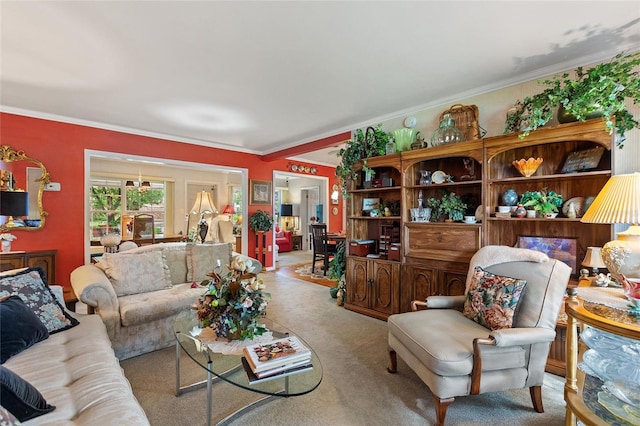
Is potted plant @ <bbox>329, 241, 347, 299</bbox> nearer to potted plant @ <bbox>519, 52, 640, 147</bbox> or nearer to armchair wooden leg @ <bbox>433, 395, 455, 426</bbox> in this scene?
armchair wooden leg @ <bbox>433, 395, 455, 426</bbox>

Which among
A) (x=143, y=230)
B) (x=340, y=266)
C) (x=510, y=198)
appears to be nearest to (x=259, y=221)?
(x=340, y=266)

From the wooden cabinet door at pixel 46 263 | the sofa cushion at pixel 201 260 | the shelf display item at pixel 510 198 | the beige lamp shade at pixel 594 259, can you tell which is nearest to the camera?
the beige lamp shade at pixel 594 259

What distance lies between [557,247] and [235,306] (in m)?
2.69

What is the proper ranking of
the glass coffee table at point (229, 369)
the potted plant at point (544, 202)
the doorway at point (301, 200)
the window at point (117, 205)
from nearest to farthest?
the glass coffee table at point (229, 369) → the potted plant at point (544, 202) → the window at point (117, 205) → the doorway at point (301, 200)

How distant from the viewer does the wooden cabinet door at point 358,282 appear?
144 inches

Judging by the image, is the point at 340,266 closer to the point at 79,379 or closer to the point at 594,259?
the point at 594,259

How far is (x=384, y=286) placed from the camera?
3.46 metres

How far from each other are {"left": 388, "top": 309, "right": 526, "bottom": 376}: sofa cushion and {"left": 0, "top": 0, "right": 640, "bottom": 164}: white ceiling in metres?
2.04

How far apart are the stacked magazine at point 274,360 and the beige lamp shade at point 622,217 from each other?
74.0 inches

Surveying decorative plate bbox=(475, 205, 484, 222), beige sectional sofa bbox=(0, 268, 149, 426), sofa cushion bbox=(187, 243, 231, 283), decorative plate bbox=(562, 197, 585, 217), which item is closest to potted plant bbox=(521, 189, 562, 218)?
decorative plate bbox=(562, 197, 585, 217)

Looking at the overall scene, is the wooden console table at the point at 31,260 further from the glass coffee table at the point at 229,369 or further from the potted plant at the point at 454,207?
the potted plant at the point at 454,207

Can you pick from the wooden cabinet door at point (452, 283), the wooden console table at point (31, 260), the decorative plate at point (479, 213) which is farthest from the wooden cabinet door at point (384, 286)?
the wooden console table at point (31, 260)

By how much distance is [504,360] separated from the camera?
1760 mm

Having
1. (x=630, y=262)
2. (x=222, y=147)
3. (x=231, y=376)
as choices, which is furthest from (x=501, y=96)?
(x=222, y=147)
